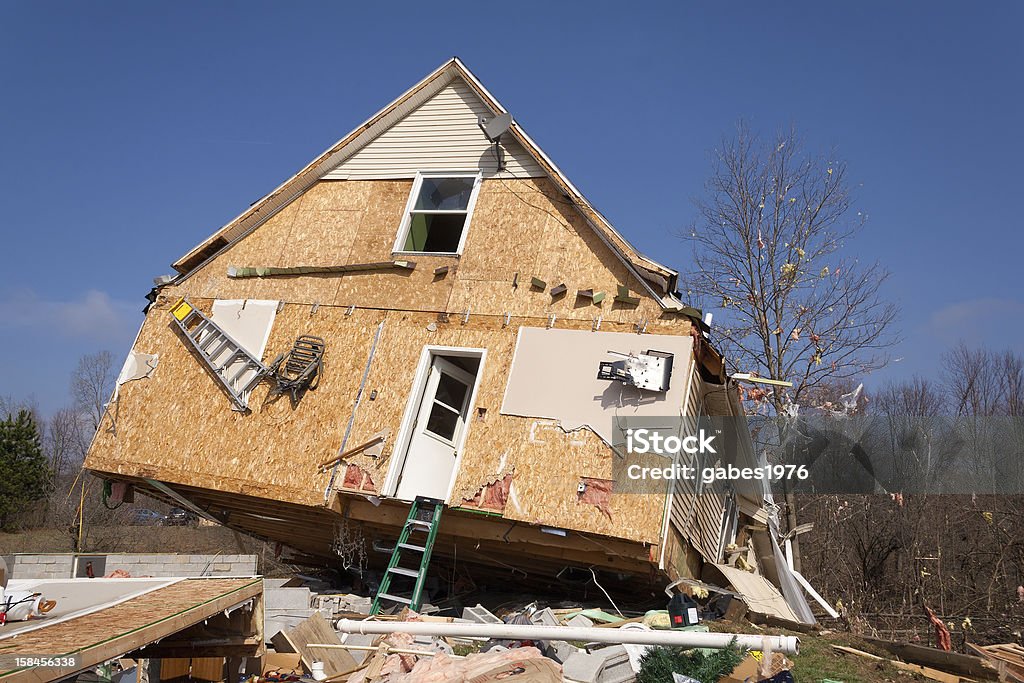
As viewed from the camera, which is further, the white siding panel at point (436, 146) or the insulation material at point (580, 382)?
the white siding panel at point (436, 146)

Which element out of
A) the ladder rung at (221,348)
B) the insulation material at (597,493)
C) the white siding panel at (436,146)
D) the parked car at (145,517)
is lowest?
the parked car at (145,517)

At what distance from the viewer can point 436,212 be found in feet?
41.5

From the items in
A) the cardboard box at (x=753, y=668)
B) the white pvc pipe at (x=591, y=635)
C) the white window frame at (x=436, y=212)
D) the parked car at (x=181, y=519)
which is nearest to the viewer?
the white pvc pipe at (x=591, y=635)

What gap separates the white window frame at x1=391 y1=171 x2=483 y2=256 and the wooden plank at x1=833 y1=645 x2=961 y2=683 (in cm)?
758

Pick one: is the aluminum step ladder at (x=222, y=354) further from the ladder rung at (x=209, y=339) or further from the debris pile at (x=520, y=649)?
the debris pile at (x=520, y=649)

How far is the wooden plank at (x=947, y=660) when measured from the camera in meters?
7.68

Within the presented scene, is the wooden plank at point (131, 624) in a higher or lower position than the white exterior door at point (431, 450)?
lower

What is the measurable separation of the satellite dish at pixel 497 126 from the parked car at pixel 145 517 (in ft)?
102

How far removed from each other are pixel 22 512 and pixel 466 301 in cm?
3056

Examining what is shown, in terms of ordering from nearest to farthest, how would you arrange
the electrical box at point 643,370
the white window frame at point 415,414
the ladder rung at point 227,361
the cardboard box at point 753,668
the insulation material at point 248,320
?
the cardboard box at point 753,668
the electrical box at point 643,370
the white window frame at point 415,414
the ladder rung at point 227,361
the insulation material at point 248,320

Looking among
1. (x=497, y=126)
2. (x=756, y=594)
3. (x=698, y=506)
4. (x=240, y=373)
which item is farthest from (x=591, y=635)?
(x=497, y=126)

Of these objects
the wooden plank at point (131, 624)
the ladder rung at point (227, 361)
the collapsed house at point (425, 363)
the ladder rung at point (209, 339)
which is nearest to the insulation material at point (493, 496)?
the collapsed house at point (425, 363)

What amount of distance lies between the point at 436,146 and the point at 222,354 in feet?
16.5

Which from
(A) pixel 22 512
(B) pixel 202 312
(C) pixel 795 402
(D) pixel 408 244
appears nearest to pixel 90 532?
(A) pixel 22 512
